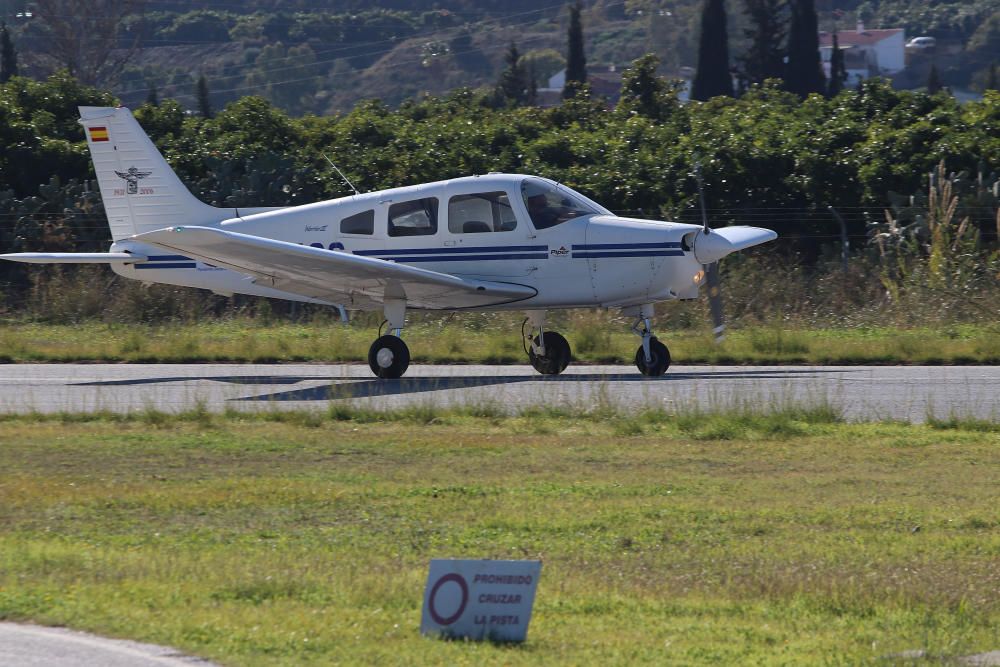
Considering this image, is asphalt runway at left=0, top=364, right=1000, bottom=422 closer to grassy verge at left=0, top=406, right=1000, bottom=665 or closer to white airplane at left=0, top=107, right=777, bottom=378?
white airplane at left=0, top=107, right=777, bottom=378

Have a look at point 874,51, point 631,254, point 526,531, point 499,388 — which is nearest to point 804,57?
point 631,254

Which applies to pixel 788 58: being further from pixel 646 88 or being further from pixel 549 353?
pixel 549 353

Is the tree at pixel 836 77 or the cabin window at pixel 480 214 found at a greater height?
the tree at pixel 836 77

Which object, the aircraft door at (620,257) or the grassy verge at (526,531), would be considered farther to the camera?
the aircraft door at (620,257)

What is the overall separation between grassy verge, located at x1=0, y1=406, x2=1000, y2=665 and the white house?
422 feet

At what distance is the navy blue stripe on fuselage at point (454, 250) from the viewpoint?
56.9 ft

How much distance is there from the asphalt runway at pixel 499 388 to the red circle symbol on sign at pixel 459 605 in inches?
306

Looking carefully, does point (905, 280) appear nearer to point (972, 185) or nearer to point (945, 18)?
point (972, 185)

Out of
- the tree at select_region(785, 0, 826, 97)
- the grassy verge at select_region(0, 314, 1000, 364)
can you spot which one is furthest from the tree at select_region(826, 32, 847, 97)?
the grassy verge at select_region(0, 314, 1000, 364)

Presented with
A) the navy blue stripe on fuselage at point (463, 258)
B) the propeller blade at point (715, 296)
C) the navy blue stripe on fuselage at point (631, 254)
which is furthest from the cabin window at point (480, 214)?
the propeller blade at point (715, 296)

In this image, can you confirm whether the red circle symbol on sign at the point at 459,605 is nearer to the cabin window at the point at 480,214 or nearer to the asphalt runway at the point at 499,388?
the asphalt runway at the point at 499,388

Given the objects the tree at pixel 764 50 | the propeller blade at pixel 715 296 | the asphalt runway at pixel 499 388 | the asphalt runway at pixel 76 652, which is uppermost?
the tree at pixel 764 50

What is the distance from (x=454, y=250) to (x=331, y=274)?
1647 mm

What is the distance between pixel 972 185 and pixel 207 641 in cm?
2190
